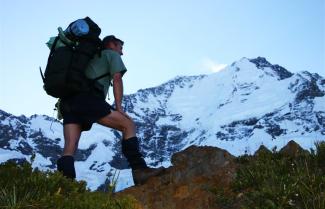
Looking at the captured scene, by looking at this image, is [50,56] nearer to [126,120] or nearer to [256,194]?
[126,120]

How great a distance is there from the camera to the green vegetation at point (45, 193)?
184 inches

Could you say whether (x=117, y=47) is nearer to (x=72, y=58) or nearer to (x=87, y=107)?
(x=72, y=58)

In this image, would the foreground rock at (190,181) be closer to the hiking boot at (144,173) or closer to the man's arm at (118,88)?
the hiking boot at (144,173)

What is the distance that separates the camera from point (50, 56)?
7.08 metres

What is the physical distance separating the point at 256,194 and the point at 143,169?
2.38m

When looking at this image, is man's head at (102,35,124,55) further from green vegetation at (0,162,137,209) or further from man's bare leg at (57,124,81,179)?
green vegetation at (0,162,137,209)

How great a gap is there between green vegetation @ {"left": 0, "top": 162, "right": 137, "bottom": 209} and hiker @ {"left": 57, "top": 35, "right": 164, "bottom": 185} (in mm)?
1342

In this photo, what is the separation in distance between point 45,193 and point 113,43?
3098mm

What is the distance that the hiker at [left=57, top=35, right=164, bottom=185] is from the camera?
7.05 metres

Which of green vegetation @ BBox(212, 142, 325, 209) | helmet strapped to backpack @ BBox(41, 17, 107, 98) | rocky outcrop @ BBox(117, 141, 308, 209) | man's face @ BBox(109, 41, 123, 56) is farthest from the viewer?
man's face @ BBox(109, 41, 123, 56)

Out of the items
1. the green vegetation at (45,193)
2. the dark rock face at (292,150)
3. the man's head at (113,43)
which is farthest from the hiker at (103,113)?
the dark rock face at (292,150)

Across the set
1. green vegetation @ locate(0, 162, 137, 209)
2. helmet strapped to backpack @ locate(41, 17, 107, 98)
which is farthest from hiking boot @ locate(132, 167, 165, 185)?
green vegetation @ locate(0, 162, 137, 209)

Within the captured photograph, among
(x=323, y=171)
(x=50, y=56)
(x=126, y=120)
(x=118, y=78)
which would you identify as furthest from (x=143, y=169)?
(x=323, y=171)

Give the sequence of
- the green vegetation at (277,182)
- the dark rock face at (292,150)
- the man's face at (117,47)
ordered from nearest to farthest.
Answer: the green vegetation at (277,182)
the dark rock face at (292,150)
the man's face at (117,47)
